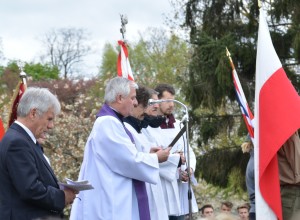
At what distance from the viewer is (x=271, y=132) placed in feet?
24.4

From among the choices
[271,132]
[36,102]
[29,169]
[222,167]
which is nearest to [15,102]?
[271,132]

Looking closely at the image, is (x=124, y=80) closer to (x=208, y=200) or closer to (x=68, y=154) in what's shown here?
(x=68, y=154)

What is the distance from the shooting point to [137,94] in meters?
7.69

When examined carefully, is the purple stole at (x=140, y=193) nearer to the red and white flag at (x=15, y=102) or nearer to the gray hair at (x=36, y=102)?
the red and white flag at (x=15, y=102)

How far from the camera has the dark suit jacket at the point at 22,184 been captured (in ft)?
17.0

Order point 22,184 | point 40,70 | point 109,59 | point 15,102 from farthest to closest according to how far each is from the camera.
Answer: point 40,70 → point 109,59 → point 15,102 → point 22,184

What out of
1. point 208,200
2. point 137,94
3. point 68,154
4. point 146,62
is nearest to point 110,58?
point 146,62

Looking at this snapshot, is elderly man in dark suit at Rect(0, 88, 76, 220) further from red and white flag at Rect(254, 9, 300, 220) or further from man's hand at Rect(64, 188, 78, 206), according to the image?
red and white flag at Rect(254, 9, 300, 220)

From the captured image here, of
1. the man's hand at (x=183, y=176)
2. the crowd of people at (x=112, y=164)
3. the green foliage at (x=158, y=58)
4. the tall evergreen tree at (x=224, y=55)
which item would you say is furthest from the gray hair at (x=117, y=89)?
the green foliage at (x=158, y=58)

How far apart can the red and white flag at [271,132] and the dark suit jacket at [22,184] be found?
106 inches

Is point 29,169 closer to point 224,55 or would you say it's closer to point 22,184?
point 22,184

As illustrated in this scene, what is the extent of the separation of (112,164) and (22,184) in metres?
1.69

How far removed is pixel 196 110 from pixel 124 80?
1242cm

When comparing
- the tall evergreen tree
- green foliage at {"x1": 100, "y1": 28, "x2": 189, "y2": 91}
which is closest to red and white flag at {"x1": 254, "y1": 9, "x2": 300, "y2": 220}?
the tall evergreen tree
